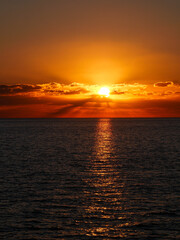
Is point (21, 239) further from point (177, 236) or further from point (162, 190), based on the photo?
point (162, 190)

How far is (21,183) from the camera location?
3531 centimetres

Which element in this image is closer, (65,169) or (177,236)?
(177,236)

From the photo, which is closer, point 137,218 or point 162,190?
point 137,218

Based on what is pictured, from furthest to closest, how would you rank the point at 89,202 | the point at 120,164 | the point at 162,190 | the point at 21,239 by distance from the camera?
the point at 120,164, the point at 162,190, the point at 89,202, the point at 21,239

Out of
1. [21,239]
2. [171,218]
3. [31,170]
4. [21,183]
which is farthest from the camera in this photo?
[31,170]

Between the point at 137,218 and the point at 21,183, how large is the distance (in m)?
16.5

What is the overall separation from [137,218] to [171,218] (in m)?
2.55

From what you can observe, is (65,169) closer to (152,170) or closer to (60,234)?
(152,170)

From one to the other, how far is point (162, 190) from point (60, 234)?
14858mm

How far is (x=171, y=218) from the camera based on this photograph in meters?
23.3

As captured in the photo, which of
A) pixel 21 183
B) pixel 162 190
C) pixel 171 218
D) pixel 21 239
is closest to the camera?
pixel 21 239

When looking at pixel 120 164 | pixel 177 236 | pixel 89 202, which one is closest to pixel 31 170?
pixel 120 164

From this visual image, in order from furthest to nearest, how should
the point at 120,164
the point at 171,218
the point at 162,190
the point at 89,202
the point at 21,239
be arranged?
the point at 120,164, the point at 162,190, the point at 89,202, the point at 171,218, the point at 21,239

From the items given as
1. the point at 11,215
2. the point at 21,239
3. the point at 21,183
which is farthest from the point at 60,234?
the point at 21,183
